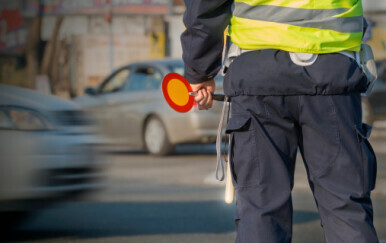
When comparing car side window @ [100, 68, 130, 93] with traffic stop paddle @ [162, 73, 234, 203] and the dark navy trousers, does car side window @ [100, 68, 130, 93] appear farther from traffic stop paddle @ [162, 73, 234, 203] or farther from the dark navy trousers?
the dark navy trousers

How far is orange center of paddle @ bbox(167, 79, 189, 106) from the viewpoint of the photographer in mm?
2586

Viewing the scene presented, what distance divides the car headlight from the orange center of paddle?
7.33ft

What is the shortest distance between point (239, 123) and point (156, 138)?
7693 mm

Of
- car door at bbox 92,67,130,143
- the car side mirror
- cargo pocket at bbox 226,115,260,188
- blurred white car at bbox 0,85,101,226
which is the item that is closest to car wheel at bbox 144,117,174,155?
car door at bbox 92,67,130,143

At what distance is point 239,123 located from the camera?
7.64ft

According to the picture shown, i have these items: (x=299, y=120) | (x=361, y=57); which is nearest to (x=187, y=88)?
(x=299, y=120)

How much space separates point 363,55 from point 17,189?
2.67 metres

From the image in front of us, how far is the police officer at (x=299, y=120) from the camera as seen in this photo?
2301mm

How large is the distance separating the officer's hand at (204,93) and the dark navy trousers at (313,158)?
0.28 m

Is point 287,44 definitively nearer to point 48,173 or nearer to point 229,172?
point 229,172

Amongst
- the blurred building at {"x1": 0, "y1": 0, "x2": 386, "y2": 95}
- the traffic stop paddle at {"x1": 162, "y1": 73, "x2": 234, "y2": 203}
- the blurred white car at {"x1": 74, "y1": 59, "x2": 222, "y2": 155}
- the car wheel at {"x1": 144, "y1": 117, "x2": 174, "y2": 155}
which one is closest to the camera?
the traffic stop paddle at {"x1": 162, "y1": 73, "x2": 234, "y2": 203}

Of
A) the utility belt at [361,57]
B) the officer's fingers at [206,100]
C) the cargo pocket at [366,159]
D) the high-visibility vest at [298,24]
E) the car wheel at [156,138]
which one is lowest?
the car wheel at [156,138]

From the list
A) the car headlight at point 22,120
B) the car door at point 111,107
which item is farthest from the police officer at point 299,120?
the car door at point 111,107

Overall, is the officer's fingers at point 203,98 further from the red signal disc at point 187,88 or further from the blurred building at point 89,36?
the blurred building at point 89,36
